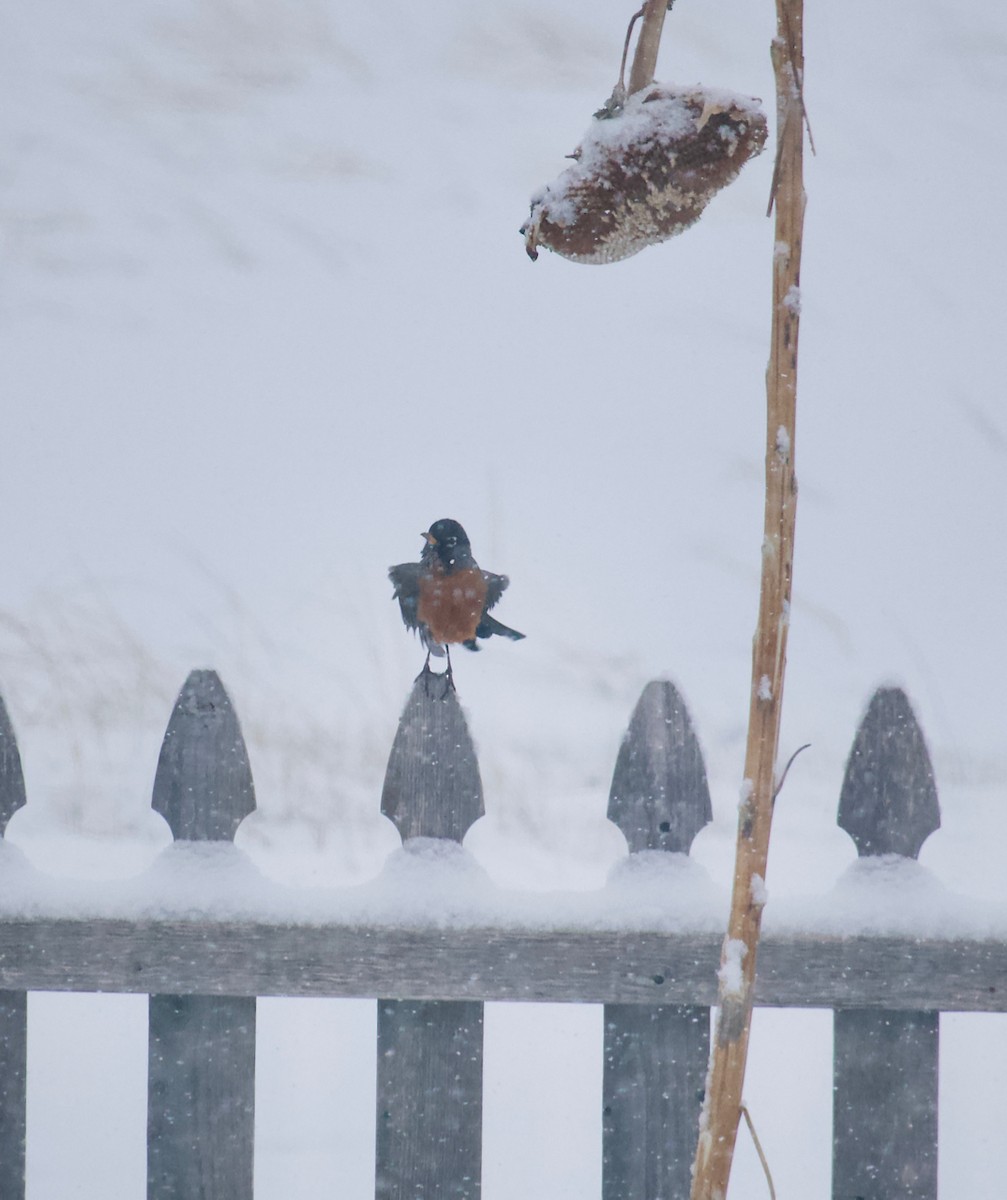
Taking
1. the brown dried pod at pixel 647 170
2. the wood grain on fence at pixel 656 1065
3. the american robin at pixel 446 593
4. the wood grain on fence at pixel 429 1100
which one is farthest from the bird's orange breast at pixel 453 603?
the brown dried pod at pixel 647 170

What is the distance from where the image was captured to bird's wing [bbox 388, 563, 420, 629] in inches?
58.2

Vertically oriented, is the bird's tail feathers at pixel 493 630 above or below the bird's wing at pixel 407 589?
below

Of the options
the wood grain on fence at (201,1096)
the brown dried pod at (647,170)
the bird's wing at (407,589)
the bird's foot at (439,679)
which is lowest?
the wood grain on fence at (201,1096)

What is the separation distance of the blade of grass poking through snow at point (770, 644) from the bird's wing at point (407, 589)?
0.91m

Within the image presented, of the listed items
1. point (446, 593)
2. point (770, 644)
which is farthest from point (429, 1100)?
point (770, 644)

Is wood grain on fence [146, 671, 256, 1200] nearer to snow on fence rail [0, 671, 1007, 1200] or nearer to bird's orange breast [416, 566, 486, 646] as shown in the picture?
snow on fence rail [0, 671, 1007, 1200]

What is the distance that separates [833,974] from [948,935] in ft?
0.50

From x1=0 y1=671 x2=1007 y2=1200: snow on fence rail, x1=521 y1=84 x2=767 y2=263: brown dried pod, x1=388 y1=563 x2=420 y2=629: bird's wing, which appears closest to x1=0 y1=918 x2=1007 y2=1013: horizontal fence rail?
x1=0 y1=671 x2=1007 y2=1200: snow on fence rail

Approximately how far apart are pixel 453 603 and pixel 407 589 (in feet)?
0.33

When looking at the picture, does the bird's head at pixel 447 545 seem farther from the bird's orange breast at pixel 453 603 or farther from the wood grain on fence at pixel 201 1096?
the wood grain on fence at pixel 201 1096

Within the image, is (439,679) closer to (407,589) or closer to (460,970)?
(407,589)

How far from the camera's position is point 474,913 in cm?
138

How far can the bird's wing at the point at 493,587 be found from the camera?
1506 mm

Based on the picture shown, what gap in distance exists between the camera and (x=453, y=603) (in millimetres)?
1421
